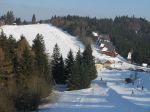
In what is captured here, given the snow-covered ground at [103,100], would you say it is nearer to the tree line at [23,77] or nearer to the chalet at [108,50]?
the tree line at [23,77]

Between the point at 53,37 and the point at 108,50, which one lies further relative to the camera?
the point at 53,37

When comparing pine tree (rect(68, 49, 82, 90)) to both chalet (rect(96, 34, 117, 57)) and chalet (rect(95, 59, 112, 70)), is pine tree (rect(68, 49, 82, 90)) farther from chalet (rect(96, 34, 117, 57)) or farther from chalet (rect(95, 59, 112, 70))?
chalet (rect(96, 34, 117, 57))

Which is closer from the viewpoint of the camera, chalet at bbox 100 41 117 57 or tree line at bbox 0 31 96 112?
tree line at bbox 0 31 96 112

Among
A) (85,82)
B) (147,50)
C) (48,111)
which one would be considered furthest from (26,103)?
(147,50)

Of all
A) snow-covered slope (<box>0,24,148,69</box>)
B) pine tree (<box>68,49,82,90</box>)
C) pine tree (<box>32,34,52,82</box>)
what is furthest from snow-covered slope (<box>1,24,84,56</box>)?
pine tree (<box>32,34,52,82</box>)

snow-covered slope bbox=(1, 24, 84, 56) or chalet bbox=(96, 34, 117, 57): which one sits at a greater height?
snow-covered slope bbox=(1, 24, 84, 56)

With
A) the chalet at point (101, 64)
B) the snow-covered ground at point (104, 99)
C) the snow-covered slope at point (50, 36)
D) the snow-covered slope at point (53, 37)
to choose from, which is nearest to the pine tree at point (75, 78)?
the snow-covered ground at point (104, 99)

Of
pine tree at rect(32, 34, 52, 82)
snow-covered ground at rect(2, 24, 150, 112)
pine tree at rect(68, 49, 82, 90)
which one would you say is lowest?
snow-covered ground at rect(2, 24, 150, 112)

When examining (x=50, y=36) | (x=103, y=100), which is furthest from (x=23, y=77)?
(x=50, y=36)

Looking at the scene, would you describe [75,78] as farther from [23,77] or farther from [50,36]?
[50,36]

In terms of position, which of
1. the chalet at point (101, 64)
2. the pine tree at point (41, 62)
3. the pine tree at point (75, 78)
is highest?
the pine tree at point (41, 62)

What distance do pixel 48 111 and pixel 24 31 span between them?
139683 millimetres

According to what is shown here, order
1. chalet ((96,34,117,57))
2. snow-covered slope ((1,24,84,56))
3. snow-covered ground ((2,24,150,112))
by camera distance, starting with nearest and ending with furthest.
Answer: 1. snow-covered ground ((2,24,150,112))
2. chalet ((96,34,117,57))
3. snow-covered slope ((1,24,84,56))

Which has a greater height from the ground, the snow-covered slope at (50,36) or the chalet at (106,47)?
the snow-covered slope at (50,36)
